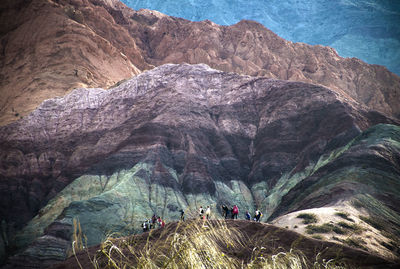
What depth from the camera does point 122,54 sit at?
108188 millimetres

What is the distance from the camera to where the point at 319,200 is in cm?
3638

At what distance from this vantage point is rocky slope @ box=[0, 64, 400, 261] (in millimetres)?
42719

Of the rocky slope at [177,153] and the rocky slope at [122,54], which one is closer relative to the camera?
the rocky slope at [177,153]

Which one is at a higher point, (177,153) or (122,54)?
(122,54)

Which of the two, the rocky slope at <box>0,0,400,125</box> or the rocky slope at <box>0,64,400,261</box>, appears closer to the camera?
the rocky slope at <box>0,64,400,261</box>

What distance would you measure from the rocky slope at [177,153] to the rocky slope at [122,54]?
13850 millimetres

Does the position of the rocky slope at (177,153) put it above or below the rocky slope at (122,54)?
below

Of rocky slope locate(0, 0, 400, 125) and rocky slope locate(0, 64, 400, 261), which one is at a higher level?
rocky slope locate(0, 0, 400, 125)

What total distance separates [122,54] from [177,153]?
61985mm

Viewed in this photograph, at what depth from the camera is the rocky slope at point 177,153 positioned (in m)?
42.7

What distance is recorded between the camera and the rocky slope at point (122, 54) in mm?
88438

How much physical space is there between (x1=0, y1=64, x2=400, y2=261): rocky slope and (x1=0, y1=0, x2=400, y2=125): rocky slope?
13.8m

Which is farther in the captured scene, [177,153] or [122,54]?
[122,54]

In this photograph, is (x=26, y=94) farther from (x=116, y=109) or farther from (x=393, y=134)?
(x=393, y=134)
